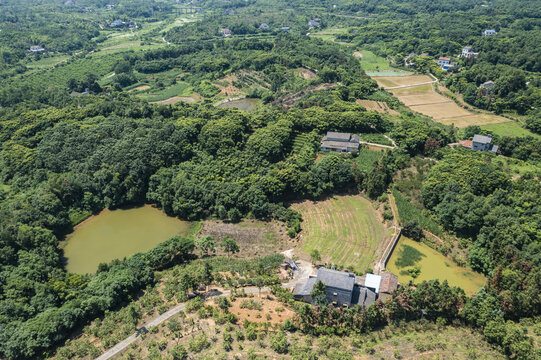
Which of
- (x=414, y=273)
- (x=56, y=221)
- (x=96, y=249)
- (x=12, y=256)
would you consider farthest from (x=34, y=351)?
(x=414, y=273)

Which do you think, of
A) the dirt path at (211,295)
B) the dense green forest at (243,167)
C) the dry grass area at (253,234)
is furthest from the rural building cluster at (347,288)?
the dry grass area at (253,234)

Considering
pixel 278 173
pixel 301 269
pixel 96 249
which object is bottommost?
pixel 96 249

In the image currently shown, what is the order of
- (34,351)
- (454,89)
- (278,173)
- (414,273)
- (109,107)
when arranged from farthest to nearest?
(454,89) < (109,107) < (278,173) < (414,273) < (34,351)

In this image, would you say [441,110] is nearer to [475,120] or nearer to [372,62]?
[475,120]

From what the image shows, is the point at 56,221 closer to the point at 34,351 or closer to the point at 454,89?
the point at 34,351

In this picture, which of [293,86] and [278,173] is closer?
[278,173]

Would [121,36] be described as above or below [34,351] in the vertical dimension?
above

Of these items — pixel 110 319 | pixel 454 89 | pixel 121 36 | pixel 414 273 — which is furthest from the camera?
pixel 121 36
